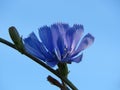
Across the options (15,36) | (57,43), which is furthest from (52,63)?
(15,36)

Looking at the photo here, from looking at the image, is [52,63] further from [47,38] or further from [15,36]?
[15,36]

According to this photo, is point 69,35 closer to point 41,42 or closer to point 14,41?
point 41,42

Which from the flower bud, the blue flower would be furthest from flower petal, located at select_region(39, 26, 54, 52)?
the flower bud

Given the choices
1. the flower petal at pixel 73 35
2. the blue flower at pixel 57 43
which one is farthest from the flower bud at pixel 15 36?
the flower petal at pixel 73 35

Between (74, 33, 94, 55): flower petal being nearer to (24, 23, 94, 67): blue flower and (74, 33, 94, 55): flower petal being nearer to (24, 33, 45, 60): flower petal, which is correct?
(24, 23, 94, 67): blue flower

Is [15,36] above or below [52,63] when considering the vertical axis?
above

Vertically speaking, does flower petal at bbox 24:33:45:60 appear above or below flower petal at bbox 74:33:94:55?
above

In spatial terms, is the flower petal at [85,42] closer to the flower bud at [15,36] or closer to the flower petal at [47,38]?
the flower petal at [47,38]
